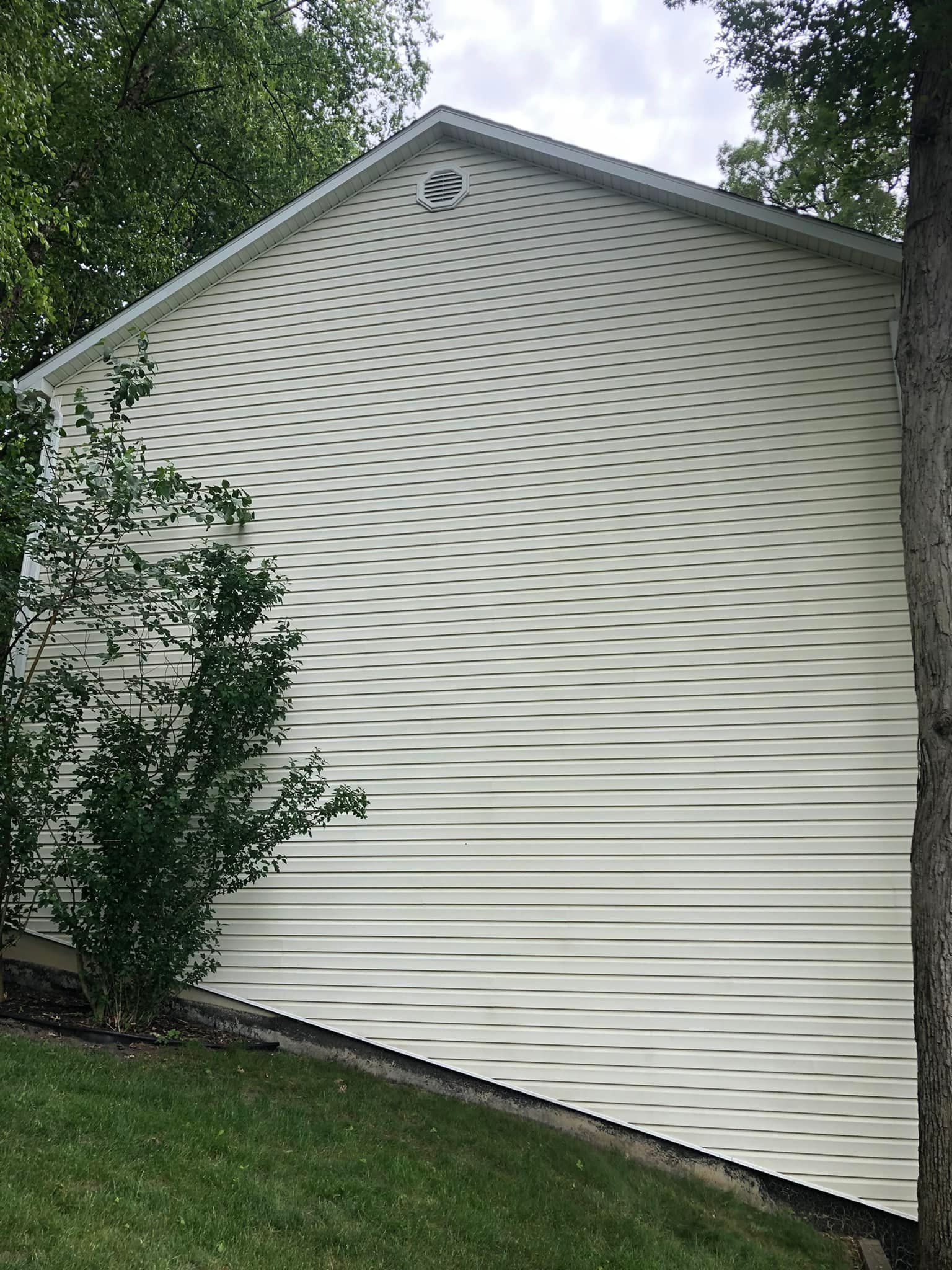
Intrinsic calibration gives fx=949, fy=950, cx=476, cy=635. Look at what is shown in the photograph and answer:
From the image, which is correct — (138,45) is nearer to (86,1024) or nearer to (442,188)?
(442,188)

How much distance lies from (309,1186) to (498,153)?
745cm

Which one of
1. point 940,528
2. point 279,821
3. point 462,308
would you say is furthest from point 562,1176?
point 462,308

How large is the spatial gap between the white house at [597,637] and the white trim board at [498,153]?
3 centimetres

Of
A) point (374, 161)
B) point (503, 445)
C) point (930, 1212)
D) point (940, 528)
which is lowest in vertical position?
point (930, 1212)

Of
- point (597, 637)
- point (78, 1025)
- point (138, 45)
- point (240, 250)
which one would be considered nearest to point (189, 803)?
point (78, 1025)

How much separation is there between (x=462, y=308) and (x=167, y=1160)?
20.2 feet

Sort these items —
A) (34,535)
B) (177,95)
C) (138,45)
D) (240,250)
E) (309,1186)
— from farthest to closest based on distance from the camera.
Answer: (177,95), (138,45), (240,250), (34,535), (309,1186)

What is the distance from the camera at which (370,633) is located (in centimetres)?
734

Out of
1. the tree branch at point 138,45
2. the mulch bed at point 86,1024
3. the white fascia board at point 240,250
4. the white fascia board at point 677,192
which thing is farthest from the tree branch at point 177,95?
the mulch bed at point 86,1024

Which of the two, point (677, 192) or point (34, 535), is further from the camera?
point (34, 535)

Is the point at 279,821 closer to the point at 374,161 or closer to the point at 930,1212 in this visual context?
the point at 930,1212

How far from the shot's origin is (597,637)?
267 inches

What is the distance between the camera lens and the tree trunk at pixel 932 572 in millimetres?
4762

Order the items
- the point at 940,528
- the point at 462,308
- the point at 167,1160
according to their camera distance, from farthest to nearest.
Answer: the point at 462,308, the point at 940,528, the point at 167,1160
